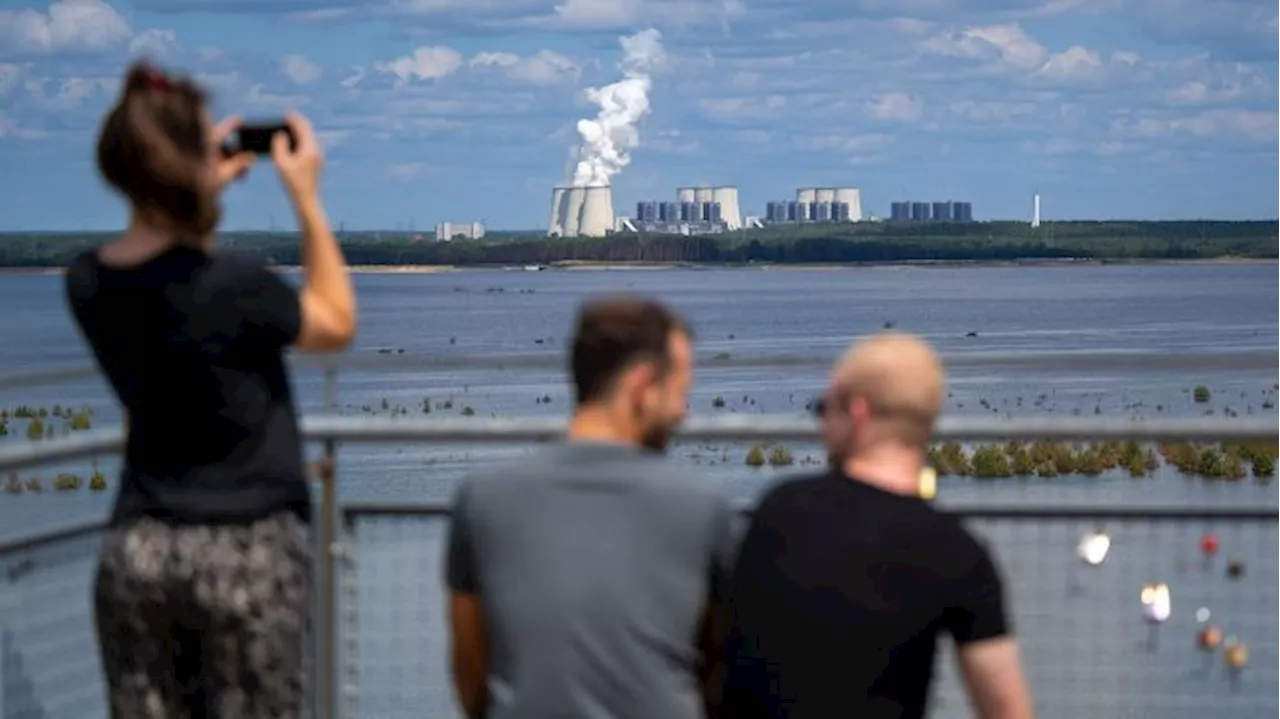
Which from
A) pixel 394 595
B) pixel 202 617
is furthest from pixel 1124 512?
pixel 202 617

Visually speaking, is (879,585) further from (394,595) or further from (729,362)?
(394,595)

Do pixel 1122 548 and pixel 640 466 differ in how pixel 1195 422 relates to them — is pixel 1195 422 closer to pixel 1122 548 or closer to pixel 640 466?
pixel 1122 548

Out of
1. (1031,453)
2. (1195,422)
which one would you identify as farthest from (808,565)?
(1031,453)

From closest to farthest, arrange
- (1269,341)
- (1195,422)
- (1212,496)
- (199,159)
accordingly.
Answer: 1. (199,159)
2. (1195,422)
3. (1212,496)
4. (1269,341)

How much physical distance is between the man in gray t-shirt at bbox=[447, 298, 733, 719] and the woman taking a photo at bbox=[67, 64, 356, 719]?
17.8 inches

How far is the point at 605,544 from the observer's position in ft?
11.6

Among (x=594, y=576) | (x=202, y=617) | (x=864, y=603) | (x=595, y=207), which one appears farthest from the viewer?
(x=595, y=207)

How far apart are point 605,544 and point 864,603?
17.7 inches

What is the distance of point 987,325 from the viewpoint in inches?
4013

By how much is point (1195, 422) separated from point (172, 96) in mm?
2412

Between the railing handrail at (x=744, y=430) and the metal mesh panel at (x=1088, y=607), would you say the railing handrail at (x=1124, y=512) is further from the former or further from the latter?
the railing handrail at (x=744, y=430)

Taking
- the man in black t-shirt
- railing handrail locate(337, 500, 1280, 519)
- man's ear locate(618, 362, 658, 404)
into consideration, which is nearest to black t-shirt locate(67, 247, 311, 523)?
man's ear locate(618, 362, 658, 404)

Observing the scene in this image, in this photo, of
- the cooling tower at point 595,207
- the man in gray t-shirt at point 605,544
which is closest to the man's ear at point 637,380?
the man in gray t-shirt at point 605,544

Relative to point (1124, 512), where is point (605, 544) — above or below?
above
